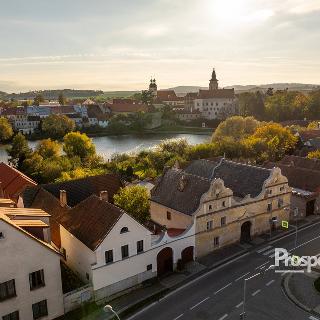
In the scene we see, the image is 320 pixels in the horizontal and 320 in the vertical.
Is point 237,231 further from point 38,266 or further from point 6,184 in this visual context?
point 6,184

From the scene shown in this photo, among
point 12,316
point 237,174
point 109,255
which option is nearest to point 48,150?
point 237,174

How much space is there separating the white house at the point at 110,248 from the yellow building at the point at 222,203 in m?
4.77

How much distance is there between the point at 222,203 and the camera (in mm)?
42812

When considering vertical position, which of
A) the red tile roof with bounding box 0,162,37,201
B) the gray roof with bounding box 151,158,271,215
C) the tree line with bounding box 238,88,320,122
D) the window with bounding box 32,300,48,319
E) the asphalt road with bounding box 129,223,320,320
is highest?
the tree line with bounding box 238,88,320,122

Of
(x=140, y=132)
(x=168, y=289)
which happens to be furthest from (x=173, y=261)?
(x=140, y=132)

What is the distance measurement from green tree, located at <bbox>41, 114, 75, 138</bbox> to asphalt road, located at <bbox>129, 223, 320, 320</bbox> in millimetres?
113693

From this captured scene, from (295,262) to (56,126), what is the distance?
117644 mm

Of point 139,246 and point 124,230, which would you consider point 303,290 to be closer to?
point 139,246

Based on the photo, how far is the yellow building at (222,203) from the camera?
137ft

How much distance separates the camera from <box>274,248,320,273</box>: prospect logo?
128 ft

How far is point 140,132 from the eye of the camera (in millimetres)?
164500

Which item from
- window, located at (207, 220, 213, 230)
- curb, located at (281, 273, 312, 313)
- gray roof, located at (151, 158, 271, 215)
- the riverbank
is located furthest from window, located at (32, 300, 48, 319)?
the riverbank

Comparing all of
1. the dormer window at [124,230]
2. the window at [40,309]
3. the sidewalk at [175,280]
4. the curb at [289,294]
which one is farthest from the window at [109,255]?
the curb at [289,294]

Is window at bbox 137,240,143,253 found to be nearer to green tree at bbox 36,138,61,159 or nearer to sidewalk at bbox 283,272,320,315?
sidewalk at bbox 283,272,320,315
